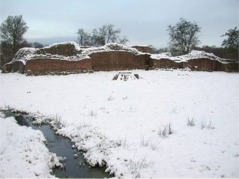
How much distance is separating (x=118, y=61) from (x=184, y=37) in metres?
23.5

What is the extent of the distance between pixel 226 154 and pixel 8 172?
534 centimetres

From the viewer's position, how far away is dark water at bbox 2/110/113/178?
6.60 metres

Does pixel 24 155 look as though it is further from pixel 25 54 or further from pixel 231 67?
pixel 231 67

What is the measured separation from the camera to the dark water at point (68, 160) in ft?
21.7

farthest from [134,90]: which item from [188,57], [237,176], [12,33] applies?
Result: [12,33]

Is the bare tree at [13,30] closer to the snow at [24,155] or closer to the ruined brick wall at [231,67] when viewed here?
the ruined brick wall at [231,67]

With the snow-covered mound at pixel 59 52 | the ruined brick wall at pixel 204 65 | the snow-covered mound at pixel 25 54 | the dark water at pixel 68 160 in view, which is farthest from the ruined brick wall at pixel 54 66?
the dark water at pixel 68 160

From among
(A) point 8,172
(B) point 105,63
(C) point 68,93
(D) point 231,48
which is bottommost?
(A) point 8,172

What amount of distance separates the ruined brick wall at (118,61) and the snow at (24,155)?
20503 millimetres

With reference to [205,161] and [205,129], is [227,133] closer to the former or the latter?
[205,129]

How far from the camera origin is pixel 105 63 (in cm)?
2934

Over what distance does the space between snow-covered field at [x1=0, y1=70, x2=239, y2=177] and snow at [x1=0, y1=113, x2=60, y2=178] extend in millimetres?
1112

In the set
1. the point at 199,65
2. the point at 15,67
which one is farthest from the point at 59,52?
the point at 199,65

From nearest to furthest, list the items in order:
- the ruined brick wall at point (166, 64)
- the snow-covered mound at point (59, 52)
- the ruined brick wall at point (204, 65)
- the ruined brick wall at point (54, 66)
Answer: the ruined brick wall at point (54, 66) → the snow-covered mound at point (59, 52) → the ruined brick wall at point (166, 64) → the ruined brick wall at point (204, 65)
